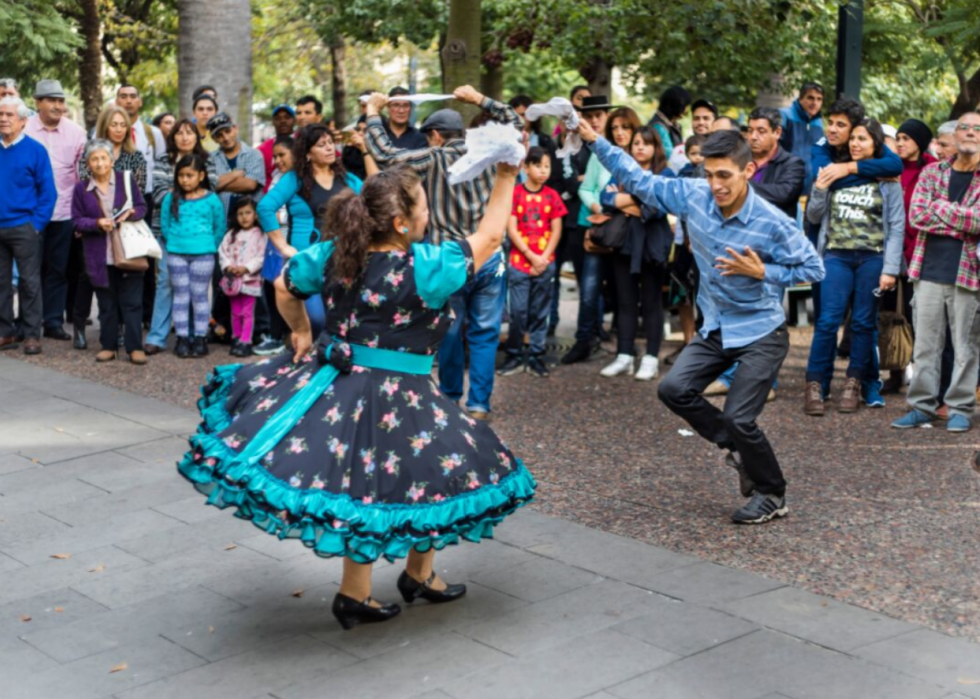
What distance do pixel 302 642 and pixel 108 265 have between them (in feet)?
21.3

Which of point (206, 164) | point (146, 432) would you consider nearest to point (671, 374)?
point (146, 432)

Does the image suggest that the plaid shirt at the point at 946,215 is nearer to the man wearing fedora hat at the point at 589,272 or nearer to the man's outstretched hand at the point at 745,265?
the man's outstretched hand at the point at 745,265

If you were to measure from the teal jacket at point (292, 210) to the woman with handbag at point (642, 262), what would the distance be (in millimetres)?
2030

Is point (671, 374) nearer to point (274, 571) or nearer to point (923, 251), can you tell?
point (274, 571)

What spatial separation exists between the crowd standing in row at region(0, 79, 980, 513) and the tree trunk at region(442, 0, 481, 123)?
0.60m

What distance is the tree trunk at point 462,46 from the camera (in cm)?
1116

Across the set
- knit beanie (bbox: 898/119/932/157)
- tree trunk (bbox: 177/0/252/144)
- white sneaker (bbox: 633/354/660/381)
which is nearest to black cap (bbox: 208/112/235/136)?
tree trunk (bbox: 177/0/252/144)

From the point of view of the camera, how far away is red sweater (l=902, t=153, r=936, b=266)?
30.3ft

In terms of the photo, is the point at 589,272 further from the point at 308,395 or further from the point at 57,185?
the point at 308,395

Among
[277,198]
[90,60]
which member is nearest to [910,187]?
[277,198]

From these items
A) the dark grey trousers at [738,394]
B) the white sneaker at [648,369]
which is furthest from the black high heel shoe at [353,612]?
the white sneaker at [648,369]

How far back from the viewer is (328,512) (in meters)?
4.88

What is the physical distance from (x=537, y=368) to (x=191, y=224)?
2982mm

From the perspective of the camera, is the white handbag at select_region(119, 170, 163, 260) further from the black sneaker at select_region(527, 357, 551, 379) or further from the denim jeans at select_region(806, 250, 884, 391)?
the denim jeans at select_region(806, 250, 884, 391)
